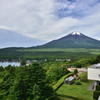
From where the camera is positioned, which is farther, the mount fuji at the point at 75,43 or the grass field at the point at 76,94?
the mount fuji at the point at 75,43

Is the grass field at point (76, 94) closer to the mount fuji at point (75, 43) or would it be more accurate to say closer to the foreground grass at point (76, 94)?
the foreground grass at point (76, 94)

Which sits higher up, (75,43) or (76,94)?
(75,43)

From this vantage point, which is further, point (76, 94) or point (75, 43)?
point (75, 43)

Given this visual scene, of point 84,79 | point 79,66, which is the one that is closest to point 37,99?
point 84,79

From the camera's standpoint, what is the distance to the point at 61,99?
1087cm

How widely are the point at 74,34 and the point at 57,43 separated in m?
25.8

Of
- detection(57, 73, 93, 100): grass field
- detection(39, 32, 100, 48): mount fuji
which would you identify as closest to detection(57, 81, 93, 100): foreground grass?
detection(57, 73, 93, 100): grass field

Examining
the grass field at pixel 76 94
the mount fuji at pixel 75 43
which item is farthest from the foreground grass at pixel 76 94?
the mount fuji at pixel 75 43

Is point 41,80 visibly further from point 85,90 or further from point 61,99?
point 85,90

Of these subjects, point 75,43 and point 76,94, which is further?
point 75,43

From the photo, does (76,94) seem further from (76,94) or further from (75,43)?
(75,43)

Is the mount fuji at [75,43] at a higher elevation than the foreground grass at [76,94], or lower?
higher

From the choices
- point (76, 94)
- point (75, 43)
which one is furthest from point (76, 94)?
point (75, 43)

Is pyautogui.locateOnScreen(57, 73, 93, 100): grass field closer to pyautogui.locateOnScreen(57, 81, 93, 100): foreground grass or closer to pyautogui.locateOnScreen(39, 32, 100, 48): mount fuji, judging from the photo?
pyautogui.locateOnScreen(57, 81, 93, 100): foreground grass
